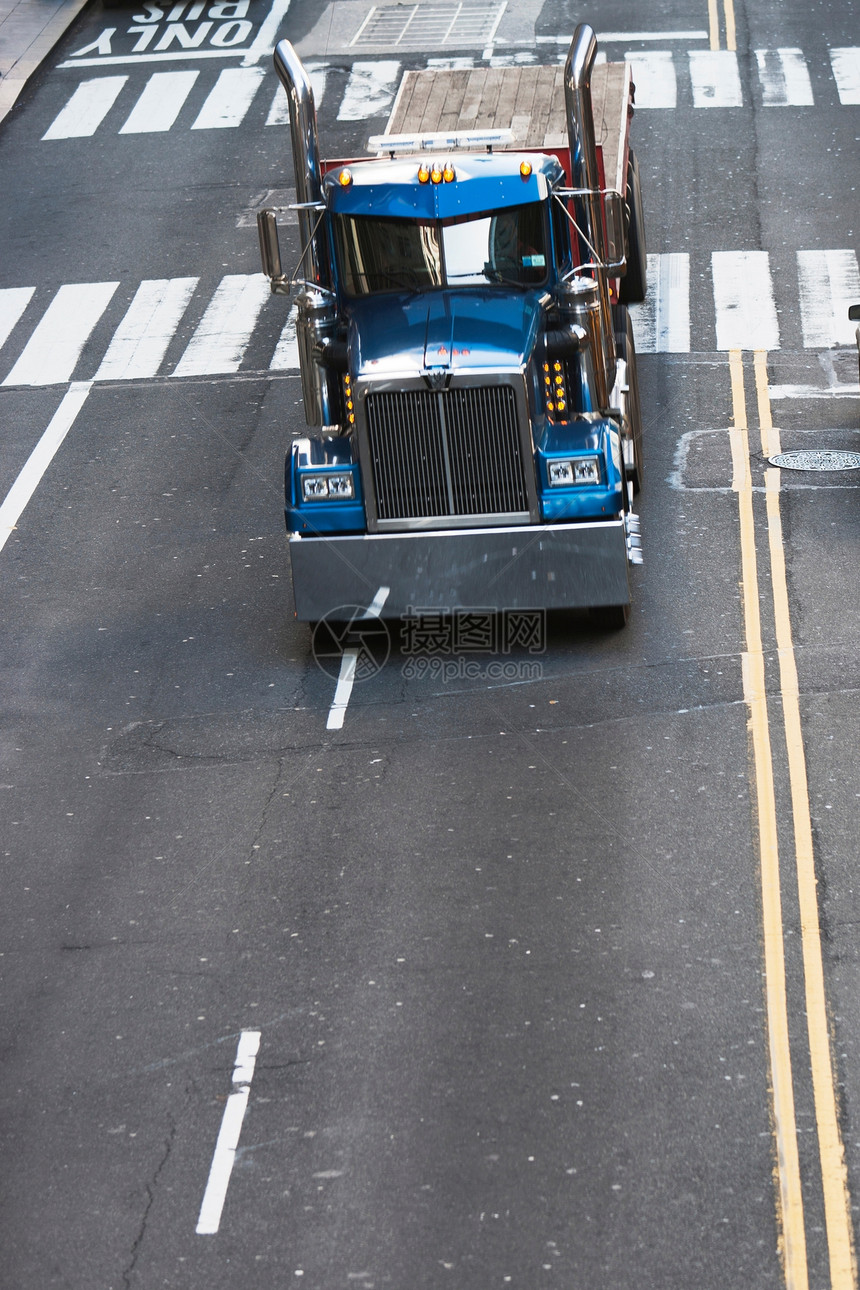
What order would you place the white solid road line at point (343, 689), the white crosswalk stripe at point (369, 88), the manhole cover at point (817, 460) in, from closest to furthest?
1. the white solid road line at point (343, 689)
2. the manhole cover at point (817, 460)
3. the white crosswalk stripe at point (369, 88)

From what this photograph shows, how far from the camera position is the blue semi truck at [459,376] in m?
13.0

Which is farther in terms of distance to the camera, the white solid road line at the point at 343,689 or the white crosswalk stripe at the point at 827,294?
the white crosswalk stripe at the point at 827,294

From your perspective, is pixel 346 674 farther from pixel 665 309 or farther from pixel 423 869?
pixel 665 309

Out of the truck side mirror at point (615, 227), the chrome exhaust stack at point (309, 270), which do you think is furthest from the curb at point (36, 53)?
the truck side mirror at point (615, 227)

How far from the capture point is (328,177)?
1415cm

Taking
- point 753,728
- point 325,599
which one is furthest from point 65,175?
point 753,728

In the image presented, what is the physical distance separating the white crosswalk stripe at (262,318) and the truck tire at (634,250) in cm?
91

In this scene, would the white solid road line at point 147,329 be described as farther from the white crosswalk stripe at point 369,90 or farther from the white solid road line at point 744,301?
the white crosswalk stripe at point 369,90

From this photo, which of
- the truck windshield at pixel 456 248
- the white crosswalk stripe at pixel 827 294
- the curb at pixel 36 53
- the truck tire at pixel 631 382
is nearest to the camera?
the truck windshield at pixel 456 248

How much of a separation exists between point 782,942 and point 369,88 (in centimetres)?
2403

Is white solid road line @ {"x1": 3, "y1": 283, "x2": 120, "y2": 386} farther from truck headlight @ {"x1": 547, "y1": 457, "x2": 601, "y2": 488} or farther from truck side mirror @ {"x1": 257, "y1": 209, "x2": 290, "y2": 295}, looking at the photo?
truck headlight @ {"x1": 547, "y1": 457, "x2": 601, "y2": 488}

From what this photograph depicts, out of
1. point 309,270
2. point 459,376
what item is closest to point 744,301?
point 309,270

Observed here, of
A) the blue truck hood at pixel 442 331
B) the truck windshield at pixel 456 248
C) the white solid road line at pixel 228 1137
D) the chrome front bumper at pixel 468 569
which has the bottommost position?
the chrome front bumper at pixel 468 569

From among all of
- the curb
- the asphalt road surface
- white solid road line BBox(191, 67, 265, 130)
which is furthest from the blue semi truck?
the curb
